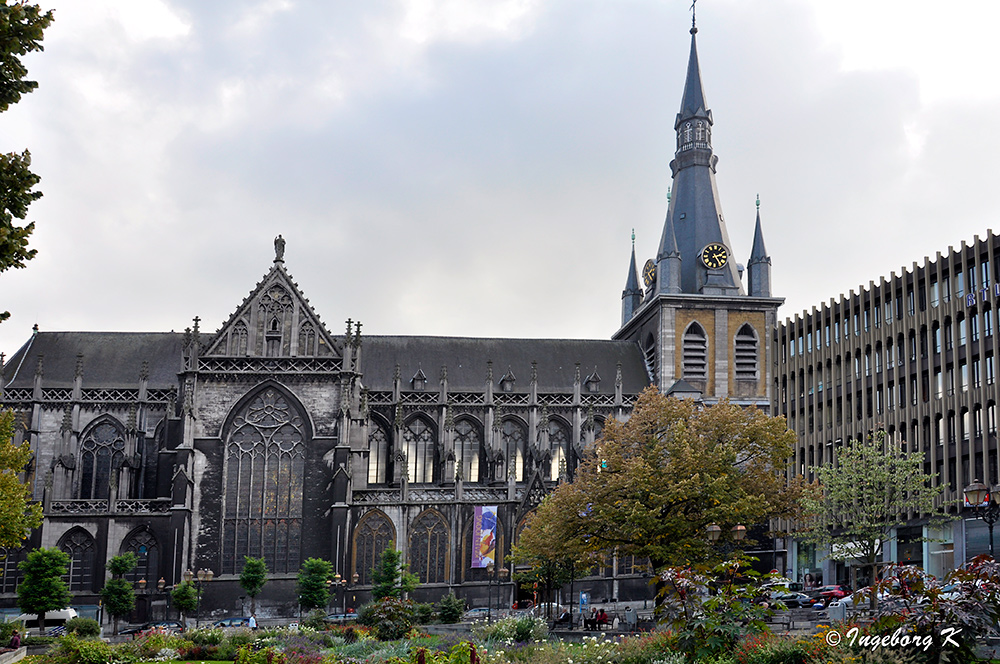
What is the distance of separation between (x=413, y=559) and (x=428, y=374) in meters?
14.3

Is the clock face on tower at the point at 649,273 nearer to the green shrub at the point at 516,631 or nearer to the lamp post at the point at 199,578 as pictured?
the lamp post at the point at 199,578

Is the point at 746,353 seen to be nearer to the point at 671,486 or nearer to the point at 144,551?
the point at 671,486

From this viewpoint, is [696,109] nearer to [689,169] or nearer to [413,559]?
[689,169]

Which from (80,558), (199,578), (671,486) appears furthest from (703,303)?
(80,558)

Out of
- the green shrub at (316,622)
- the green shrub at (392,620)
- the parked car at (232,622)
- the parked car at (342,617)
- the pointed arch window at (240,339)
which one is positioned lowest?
the parked car at (232,622)

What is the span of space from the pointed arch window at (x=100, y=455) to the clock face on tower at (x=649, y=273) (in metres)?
37.5

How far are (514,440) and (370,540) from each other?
519 inches

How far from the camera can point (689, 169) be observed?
258ft

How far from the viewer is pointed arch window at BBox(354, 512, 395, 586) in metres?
60.1

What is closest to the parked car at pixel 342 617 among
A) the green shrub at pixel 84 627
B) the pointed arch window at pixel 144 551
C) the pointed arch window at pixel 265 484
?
the pointed arch window at pixel 265 484

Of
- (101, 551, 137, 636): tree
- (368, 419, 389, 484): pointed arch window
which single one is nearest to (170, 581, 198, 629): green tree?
(101, 551, 137, 636): tree

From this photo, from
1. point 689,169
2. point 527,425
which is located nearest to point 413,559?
point 527,425

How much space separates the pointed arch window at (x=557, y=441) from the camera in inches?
2746

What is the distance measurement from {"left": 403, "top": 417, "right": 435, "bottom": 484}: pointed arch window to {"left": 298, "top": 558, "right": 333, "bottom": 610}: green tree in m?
14.9
